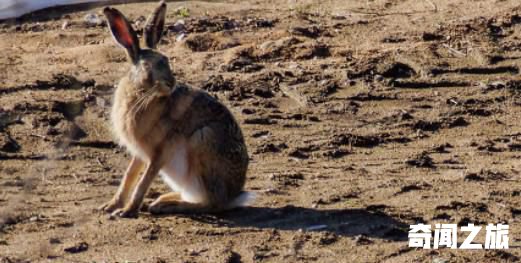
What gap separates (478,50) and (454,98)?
1.04 m

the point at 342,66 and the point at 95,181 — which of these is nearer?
the point at 95,181

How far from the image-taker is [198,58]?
32.7ft

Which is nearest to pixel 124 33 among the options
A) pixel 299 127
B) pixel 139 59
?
pixel 139 59

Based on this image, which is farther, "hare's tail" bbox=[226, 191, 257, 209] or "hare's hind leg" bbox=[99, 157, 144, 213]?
"hare's tail" bbox=[226, 191, 257, 209]

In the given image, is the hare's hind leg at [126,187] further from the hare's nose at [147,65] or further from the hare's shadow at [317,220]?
the hare's nose at [147,65]

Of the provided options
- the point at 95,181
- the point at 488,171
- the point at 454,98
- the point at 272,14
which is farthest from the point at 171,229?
the point at 272,14

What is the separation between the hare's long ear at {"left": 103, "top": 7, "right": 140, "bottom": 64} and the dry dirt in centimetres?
88

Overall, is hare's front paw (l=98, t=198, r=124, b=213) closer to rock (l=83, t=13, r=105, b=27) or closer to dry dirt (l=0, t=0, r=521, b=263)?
dry dirt (l=0, t=0, r=521, b=263)

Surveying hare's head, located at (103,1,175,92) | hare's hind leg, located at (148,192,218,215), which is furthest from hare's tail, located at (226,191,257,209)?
hare's head, located at (103,1,175,92)

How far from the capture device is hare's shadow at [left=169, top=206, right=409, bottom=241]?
669cm

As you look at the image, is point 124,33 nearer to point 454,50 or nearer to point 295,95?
point 295,95

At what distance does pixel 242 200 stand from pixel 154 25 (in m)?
1.08

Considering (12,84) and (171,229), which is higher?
Answer: (12,84)

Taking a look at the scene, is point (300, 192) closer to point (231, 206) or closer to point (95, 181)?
point (231, 206)
